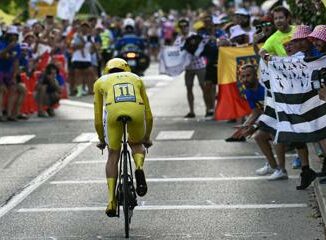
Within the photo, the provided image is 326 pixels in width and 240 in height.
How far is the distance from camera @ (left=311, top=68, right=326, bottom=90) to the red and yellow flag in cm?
651

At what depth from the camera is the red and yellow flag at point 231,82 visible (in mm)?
19781

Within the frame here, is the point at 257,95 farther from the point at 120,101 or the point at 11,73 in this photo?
the point at 11,73

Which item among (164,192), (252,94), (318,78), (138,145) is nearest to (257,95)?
(252,94)

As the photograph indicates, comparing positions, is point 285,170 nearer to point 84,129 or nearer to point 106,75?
point 106,75

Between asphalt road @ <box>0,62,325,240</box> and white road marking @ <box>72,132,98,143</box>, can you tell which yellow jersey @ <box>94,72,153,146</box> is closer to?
asphalt road @ <box>0,62,325,240</box>

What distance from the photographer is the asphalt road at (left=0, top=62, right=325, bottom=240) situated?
1108cm

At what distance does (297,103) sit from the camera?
520 inches

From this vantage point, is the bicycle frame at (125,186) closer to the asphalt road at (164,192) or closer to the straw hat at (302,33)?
the asphalt road at (164,192)

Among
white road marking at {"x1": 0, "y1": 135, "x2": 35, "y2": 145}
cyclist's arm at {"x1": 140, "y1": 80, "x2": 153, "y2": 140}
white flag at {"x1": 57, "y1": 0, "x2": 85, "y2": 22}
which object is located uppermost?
cyclist's arm at {"x1": 140, "y1": 80, "x2": 153, "y2": 140}

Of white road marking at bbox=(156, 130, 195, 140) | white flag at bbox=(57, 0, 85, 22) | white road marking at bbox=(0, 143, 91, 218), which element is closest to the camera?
white road marking at bbox=(0, 143, 91, 218)

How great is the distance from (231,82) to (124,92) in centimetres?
948

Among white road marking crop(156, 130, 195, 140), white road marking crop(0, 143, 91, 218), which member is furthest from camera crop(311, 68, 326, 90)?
white road marking crop(156, 130, 195, 140)

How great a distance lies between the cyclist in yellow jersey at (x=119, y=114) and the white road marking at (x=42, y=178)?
5.57 feet

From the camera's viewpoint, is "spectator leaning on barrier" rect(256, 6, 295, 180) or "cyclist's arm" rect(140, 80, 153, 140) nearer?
"cyclist's arm" rect(140, 80, 153, 140)
